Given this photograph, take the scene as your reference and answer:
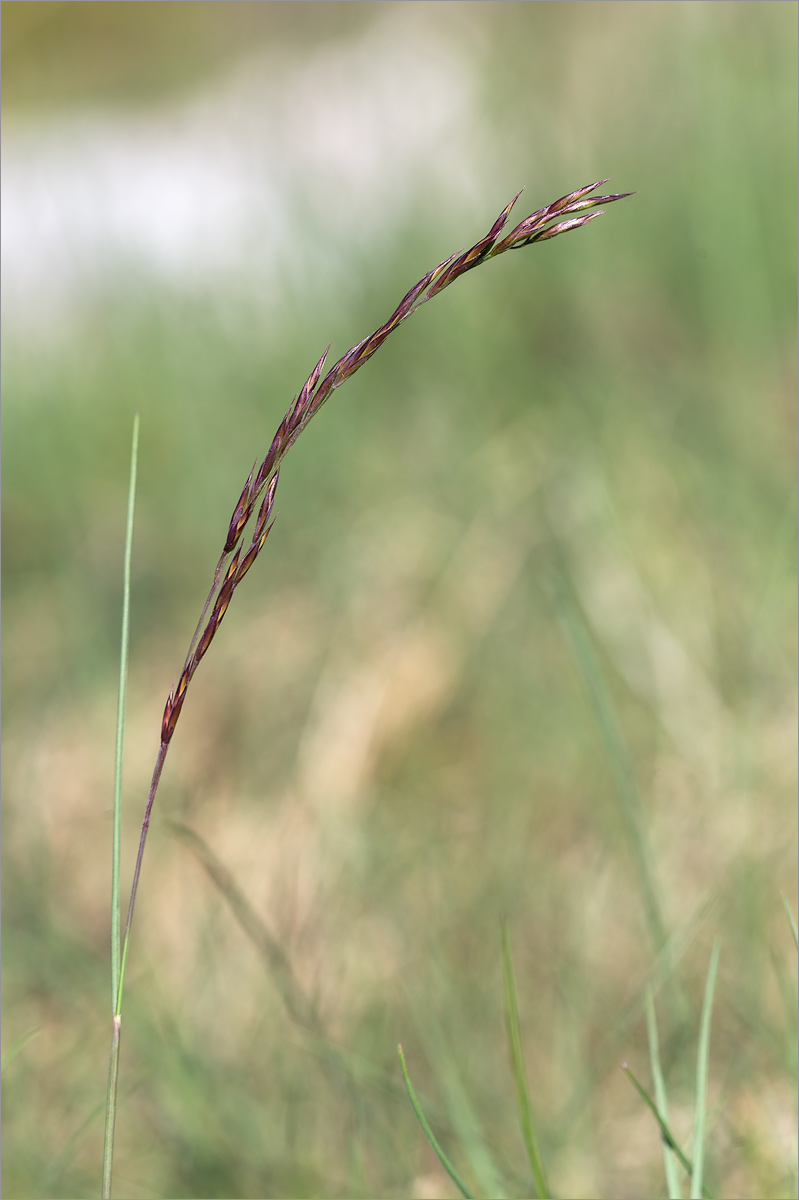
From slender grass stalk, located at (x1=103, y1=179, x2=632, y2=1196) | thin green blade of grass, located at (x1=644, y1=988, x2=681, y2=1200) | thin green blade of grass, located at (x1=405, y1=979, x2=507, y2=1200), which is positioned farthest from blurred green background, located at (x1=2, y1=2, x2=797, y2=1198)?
slender grass stalk, located at (x1=103, y1=179, x2=632, y2=1196)

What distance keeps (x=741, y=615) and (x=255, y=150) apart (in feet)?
6.91

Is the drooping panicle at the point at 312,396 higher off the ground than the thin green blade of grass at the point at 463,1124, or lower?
higher

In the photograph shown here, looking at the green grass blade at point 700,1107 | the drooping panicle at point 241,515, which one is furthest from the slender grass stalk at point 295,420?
the green grass blade at point 700,1107

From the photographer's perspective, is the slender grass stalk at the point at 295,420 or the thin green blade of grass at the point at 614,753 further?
the thin green blade of grass at the point at 614,753

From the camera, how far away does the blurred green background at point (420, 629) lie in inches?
34.4

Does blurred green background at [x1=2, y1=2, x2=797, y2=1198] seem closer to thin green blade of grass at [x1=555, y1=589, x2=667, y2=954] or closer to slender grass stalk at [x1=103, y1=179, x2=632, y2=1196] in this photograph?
thin green blade of grass at [x1=555, y1=589, x2=667, y2=954]

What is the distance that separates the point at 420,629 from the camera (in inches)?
67.2

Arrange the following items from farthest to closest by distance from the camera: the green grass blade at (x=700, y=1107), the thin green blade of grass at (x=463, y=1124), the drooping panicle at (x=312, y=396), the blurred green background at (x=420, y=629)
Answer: the blurred green background at (x=420, y=629) < the thin green blade of grass at (x=463, y=1124) < the green grass blade at (x=700, y=1107) < the drooping panicle at (x=312, y=396)

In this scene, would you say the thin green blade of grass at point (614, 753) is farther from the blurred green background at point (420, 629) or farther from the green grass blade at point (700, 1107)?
the green grass blade at point (700, 1107)

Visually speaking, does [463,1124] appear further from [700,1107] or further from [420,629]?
[420,629]

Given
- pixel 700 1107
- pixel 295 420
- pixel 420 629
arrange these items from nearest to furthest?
pixel 295 420 → pixel 700 1107 → pixel 420 629

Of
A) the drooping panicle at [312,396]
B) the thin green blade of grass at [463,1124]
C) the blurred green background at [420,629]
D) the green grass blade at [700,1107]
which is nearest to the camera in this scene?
the drooping panicle at [312,396]

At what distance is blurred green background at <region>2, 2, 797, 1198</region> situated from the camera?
2.87 ft

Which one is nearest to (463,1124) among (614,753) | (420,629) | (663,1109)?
(663,1109)
